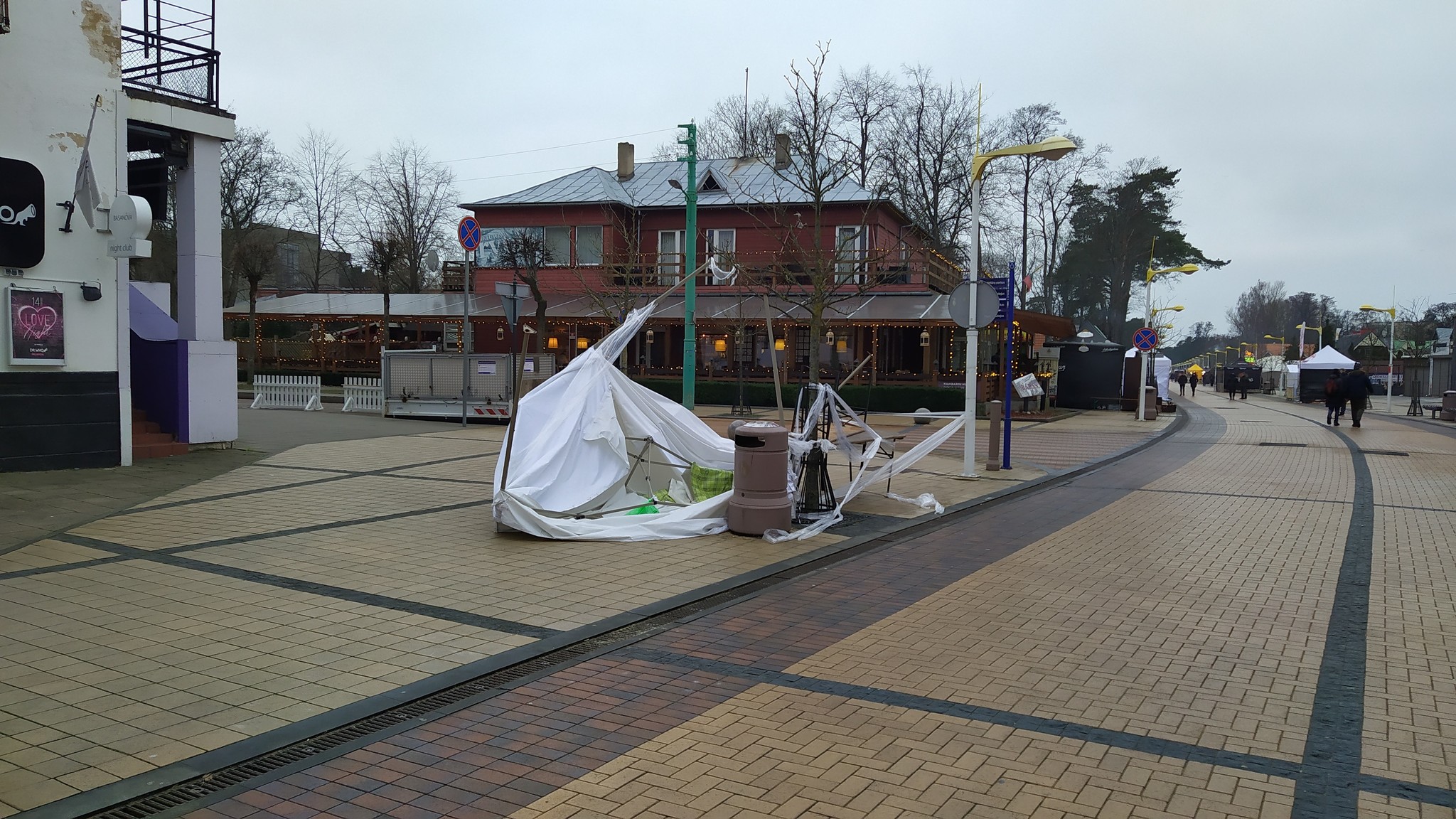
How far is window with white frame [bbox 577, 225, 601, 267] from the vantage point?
3666 centimetres

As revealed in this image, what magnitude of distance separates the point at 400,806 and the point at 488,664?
5.28 feet

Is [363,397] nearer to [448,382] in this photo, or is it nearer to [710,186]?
[448,382]

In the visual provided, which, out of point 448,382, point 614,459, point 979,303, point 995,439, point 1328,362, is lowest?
point 995,439

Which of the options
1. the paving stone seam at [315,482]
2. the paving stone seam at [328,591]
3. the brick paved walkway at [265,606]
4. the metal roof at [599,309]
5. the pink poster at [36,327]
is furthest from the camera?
the metal roof at [599,309]

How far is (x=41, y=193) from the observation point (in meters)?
11.5

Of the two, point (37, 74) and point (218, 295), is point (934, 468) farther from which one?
point (37, 74)

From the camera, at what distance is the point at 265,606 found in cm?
629

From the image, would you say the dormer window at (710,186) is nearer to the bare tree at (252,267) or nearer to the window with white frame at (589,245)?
the window with white frame at (589,245)

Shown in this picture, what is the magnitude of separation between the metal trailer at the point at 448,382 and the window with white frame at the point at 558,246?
544 inches

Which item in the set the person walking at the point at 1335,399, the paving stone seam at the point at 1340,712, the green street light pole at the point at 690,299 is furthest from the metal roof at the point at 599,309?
the paving stone seam at the point at 1340,712

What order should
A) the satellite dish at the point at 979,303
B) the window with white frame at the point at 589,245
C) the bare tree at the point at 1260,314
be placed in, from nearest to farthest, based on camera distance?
the satellite dish at the point at 979,303 → the window with white frame at the point at 589,245 → the bare tree at the point at 1260,314

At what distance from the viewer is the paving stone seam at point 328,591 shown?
600cm

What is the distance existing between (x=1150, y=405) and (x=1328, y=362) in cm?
2393

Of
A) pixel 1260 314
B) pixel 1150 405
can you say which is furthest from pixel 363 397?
pixel 1260 314
